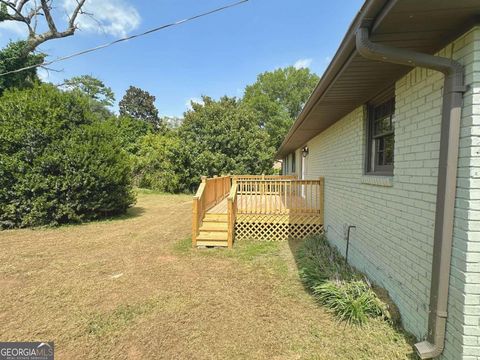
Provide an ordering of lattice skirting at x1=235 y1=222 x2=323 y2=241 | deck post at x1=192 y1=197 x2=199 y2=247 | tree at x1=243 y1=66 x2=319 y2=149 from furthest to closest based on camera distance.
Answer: tree at x1=243 y1=66 x2=319 y2=149 < lattice skirting at x1=235 y1=222 x2=323 y2=241 < deck post at x1=192 y1=197 x2=199 y2=247

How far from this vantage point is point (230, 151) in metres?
19.6

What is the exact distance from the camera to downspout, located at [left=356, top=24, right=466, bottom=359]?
2012 millimetres

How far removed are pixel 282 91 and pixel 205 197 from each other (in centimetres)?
3616

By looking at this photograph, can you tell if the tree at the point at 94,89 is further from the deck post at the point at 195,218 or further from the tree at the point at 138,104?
the deck post at the point at 195,218

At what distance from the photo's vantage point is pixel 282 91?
39844 mm

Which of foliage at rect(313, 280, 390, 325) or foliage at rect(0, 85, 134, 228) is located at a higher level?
foliage at rect(0, 85, 134, 228)

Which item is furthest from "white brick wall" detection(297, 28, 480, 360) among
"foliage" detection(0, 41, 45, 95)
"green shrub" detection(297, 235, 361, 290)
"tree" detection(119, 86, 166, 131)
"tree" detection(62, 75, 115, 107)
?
"tree" detection(119, 86, 166, 131)

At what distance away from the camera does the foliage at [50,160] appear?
798 centimetres

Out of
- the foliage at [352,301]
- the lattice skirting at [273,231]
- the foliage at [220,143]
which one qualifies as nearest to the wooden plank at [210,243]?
the lattice skirting at [273,231]

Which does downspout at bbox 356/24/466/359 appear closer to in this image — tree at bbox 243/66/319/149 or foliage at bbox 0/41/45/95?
foliage at bbox 0/41/45/95

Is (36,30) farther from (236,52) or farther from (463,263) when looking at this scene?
(463,263)

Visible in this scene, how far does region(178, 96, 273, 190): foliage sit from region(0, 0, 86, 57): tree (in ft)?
28.8

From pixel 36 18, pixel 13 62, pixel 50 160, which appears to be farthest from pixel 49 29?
pixel 50 160

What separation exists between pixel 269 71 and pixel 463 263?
41.9m
